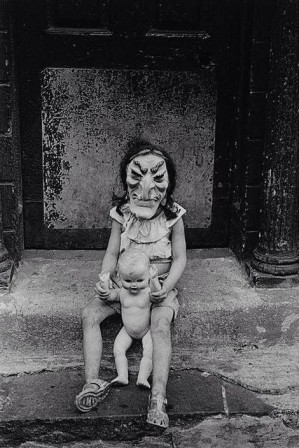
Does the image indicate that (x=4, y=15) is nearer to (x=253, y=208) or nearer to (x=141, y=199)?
(x=141, y=199)

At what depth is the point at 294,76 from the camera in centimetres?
414

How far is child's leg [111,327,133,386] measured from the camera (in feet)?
12.2

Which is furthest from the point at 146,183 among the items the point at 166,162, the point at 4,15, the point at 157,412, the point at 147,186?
the point at 4,15

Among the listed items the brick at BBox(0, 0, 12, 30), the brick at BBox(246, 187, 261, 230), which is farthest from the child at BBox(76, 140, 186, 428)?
the brick at BBox(0, 0, 12, 30)

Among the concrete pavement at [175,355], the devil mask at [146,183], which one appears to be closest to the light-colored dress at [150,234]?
the devil mask at [146,183]

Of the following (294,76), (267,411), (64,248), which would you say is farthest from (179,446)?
(294,76)

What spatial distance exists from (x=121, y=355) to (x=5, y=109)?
1556 mm

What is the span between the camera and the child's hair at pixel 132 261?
3.66 m

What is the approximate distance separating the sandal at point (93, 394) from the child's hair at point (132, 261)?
555 millimetres

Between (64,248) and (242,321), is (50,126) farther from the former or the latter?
(242,321)

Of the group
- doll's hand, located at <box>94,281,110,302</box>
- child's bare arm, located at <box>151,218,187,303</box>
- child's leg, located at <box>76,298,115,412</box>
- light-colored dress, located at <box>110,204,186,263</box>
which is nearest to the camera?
child's leg, located at <box>76,298,115,412</box>

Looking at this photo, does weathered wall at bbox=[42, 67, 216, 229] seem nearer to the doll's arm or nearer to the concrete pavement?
the concrete pavement

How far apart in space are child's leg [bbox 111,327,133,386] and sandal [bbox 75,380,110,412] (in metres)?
0.08

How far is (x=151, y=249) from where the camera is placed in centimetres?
403
